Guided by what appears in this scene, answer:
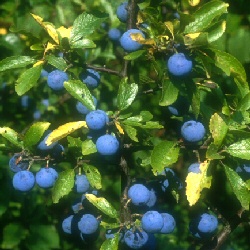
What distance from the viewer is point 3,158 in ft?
7.08

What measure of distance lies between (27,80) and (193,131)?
429 mm

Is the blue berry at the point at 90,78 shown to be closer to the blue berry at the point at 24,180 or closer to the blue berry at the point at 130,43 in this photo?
the blue berry at the point at 130,43

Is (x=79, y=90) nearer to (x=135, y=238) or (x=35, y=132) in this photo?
(x=35, y=132)

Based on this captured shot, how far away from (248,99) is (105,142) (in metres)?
0.38

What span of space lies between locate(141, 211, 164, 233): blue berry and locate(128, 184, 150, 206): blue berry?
0.04 m

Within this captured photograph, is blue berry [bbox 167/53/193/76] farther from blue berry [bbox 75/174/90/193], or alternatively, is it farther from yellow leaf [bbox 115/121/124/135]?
blue berry [bbox 75/174/90/193]

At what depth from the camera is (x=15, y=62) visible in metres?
1.34

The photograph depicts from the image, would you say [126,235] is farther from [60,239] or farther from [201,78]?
[60,239]

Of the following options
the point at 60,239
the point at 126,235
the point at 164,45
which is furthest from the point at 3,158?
the point at 164,45

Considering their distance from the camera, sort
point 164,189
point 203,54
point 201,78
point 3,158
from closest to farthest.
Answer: point 203,54
point 201,78
point 164,189
point 3,158

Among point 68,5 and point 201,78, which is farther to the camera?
point 68,5

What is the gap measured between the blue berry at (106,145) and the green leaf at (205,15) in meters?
0.31

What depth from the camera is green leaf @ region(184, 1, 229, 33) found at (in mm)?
1225

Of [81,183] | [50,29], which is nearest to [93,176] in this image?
[81,183]
